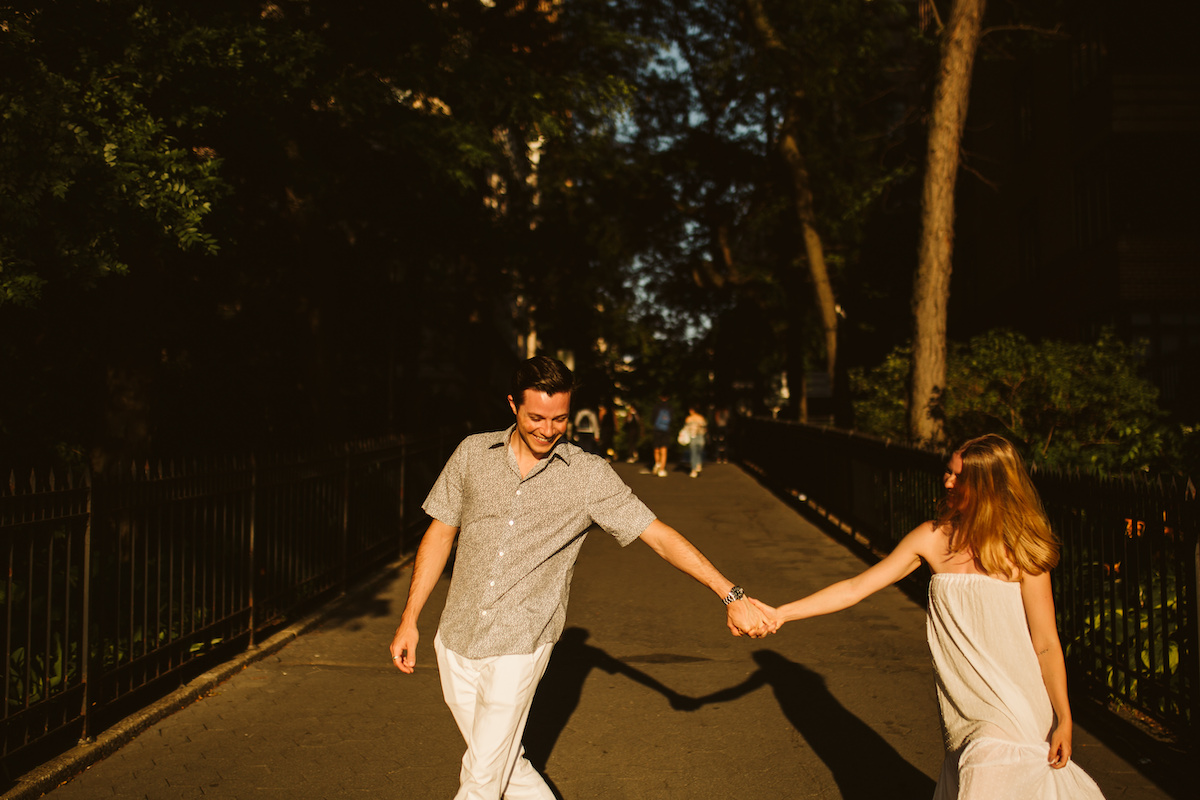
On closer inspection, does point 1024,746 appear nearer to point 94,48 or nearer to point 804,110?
point 94,48

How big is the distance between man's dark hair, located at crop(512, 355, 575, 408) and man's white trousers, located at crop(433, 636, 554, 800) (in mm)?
867

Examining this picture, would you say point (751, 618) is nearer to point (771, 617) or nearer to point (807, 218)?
point (771, 617)

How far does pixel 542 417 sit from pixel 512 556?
1.55 feet

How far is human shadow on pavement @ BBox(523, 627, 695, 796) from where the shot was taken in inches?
220

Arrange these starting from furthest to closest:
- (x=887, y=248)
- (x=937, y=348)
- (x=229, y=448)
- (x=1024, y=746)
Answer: (x=887, y=248) → (x=229, y=448) → (x=937, y=348) → (x=1024, y=746)

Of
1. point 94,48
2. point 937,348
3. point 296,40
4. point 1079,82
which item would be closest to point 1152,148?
point 1079,82

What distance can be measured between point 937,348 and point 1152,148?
427 inches

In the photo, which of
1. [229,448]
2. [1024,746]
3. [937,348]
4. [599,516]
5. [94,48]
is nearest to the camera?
[1024,746]

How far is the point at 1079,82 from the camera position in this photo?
2272 cm

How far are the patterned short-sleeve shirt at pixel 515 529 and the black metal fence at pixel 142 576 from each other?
94.0 inches

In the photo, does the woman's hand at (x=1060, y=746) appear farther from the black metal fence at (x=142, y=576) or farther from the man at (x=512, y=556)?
the black metal fence at (x=142, y=576)

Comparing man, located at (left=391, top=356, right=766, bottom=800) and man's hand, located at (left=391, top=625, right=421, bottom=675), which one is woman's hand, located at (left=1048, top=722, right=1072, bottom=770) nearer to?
man, located at (left=391, top=356, right=766, bottom=800)

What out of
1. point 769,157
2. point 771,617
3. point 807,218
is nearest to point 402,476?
point 771,617

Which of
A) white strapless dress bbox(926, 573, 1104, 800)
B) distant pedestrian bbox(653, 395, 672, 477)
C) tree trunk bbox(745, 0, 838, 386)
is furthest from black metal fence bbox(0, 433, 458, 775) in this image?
tree trunk bbox(745, 0, 838, 386)
